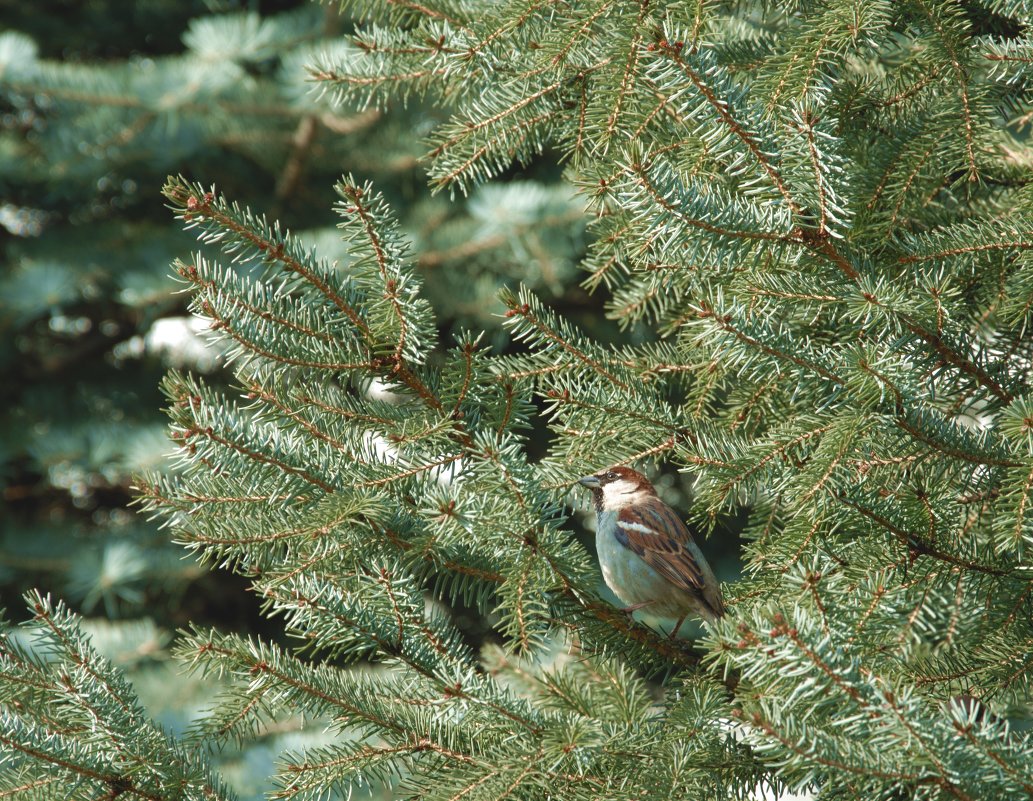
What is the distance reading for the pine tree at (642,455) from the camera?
1368 millimetres

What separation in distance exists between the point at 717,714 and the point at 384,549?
55cm

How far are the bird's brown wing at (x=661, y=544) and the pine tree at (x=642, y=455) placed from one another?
694 mm

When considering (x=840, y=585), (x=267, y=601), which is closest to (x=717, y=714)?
(x=840, y=585)

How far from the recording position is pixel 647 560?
248 cm

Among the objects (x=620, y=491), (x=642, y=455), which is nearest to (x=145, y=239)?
(x=620, y=491)

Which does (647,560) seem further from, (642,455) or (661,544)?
(642,455)

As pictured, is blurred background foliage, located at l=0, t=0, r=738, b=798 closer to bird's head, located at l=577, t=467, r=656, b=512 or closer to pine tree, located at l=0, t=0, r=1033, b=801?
bird's head, located at l=577, t=467, r=656, b=512

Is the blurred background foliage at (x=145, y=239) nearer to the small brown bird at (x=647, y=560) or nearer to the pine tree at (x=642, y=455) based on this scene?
the small brown bird at (x=647, y=560)

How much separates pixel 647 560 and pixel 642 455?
27.7 inches

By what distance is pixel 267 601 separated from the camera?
1.44m

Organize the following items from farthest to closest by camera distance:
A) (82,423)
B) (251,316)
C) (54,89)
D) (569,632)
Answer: (82,423), (54,89), (569,632), (251,316)

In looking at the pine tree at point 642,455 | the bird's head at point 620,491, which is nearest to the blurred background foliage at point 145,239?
the bird's head at point 620,491

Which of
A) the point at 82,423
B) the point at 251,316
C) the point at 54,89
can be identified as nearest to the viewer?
the point at 251,316

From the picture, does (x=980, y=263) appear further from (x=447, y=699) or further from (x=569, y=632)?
(x=447, y=699)
